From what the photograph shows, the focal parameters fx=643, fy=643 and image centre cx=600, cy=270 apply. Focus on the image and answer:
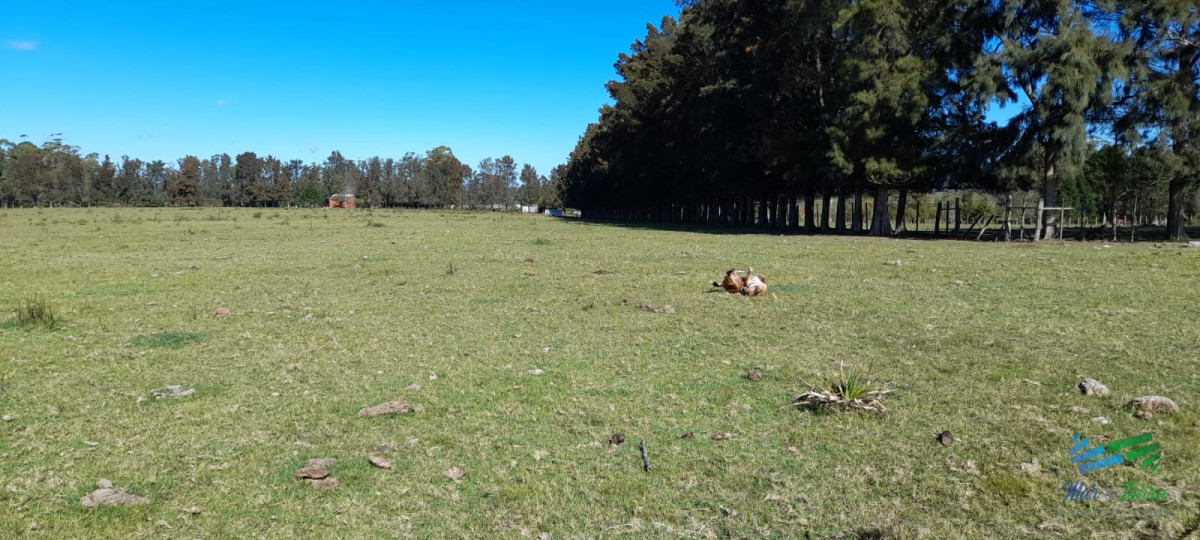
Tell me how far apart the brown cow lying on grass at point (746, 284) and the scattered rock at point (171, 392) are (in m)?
8.46

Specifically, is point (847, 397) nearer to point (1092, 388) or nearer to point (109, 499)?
point (1092, 388)

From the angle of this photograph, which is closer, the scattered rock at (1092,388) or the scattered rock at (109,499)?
the scattered rock at (109,499)

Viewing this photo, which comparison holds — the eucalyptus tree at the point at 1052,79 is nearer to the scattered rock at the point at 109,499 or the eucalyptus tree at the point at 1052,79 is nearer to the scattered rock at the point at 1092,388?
the scattered rock at the point at 1092,388

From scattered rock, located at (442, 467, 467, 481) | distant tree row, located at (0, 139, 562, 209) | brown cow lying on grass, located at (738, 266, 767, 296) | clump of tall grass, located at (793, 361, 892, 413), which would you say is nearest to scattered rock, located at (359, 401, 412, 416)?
scattered rock, located at (442, 467, 467, 481)

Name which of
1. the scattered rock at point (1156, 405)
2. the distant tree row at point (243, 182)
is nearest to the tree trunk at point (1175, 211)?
the scattered rock at point (1156, 405)

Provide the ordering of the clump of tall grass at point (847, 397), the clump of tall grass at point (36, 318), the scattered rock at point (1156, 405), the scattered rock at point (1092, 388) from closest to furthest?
the scattered rock at point (1156, 405)
the clump of tall grass at point (847, 397)
the scattered rock at point (1092, 388)
the clump of tall grass at point (36, 318)

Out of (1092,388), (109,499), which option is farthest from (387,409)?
(1092,388)

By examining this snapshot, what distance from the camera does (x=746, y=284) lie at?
11.6 m

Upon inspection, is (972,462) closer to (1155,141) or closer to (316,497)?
(316,497)

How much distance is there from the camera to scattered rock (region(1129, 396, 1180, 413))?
511cm

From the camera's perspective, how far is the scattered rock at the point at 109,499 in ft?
Answer: 12.6

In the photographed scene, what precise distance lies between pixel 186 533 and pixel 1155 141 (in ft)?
118

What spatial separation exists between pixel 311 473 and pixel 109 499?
44.0 inches

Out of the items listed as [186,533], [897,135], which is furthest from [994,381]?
[897,135]
